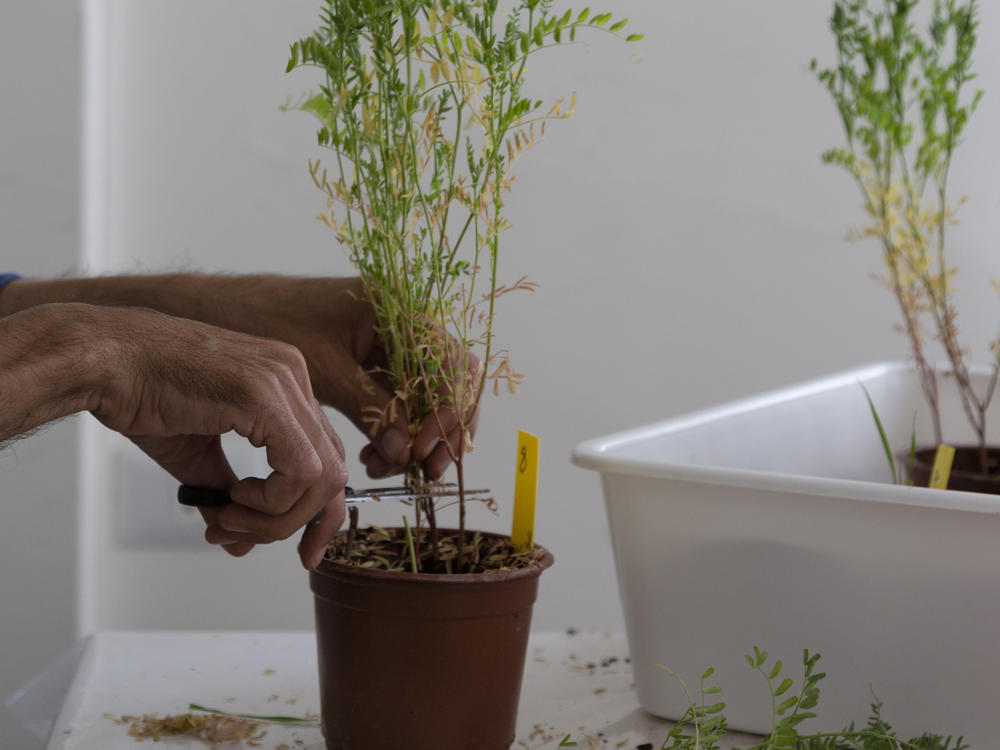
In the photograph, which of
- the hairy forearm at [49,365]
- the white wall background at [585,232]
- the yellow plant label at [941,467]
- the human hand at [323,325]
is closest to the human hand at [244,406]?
the hairy forearm at [49,365]

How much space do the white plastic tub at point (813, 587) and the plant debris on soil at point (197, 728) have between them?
28 centimetres

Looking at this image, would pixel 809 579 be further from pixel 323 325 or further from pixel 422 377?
pixel 323 325

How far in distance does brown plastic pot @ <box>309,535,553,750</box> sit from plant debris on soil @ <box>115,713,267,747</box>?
3.7 inches

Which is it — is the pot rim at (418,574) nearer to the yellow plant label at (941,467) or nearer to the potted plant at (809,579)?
the potted plant at (809,579)

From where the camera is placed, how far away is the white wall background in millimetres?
1618

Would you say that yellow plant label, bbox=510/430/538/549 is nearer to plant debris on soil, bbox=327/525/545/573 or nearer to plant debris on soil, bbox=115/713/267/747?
plant debris on soil, bbox=327/525/545/573

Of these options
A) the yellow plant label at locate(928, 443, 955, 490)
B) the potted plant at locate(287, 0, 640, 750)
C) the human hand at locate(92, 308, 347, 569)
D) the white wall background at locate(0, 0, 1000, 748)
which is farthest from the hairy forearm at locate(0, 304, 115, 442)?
the white wall background at locate(0, 0, 1000, 748)

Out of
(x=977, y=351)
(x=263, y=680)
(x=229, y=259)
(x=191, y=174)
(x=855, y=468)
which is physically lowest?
(x=263, y=680)

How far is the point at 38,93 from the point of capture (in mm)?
1451

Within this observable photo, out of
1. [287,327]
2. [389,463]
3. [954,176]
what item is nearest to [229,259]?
[287,327]

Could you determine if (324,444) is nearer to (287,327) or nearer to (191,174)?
(287,327)

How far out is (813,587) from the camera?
A: 2.24 feet

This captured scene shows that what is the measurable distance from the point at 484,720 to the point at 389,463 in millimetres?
208

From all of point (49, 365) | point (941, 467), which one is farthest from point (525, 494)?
point (941, 467)
